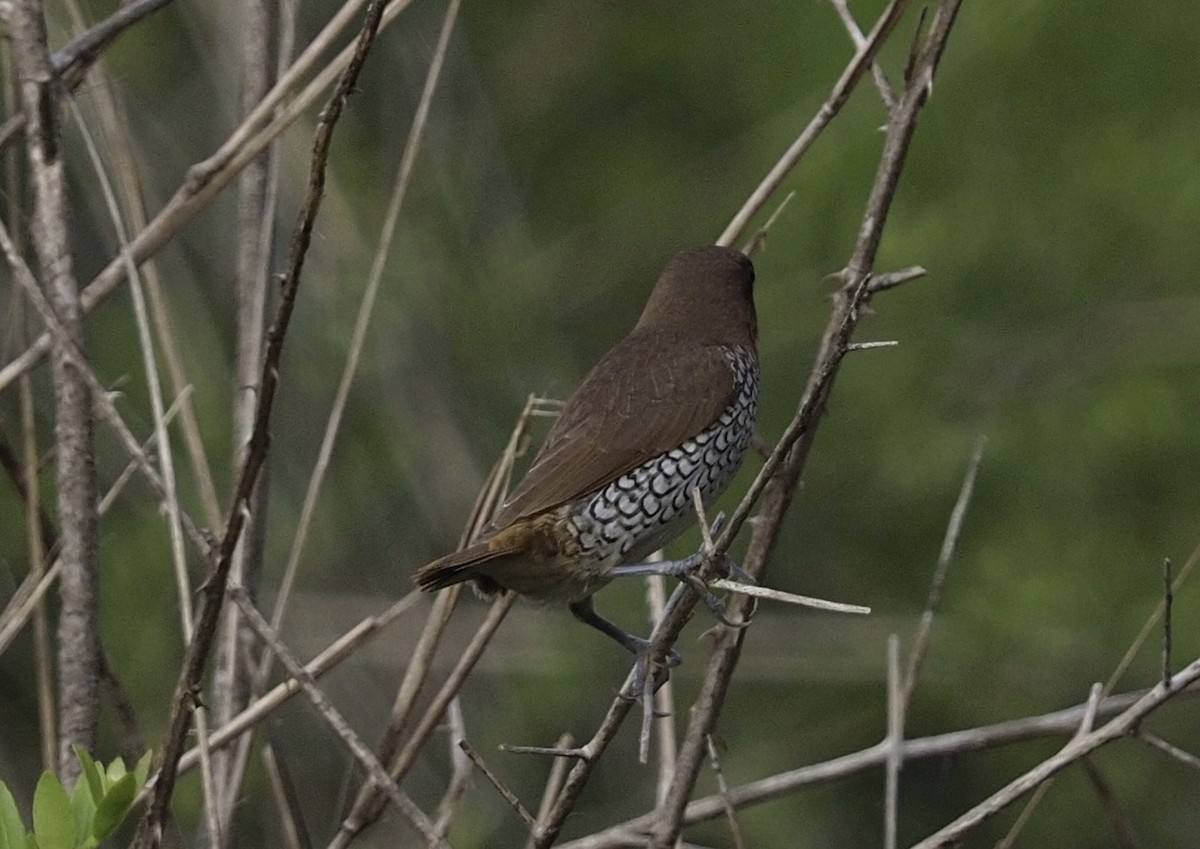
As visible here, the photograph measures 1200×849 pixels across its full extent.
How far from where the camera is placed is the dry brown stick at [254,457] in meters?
2.44

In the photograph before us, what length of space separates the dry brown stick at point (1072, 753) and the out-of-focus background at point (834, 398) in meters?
3.22

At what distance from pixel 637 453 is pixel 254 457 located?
1364mm

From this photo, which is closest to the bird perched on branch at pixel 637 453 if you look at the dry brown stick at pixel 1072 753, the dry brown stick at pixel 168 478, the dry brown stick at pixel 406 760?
the dry brown stick at pixel 406 760

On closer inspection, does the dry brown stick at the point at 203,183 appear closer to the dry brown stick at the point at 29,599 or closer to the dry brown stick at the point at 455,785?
the dry brown stick at the point at 29,599

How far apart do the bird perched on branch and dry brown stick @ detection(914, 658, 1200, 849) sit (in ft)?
3.04

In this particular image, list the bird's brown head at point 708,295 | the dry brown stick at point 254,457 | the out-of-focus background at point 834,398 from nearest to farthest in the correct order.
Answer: the dry brown stick at point 254,457
the bird's brown head at point 708,295
the out-of-focus background at point 834,398

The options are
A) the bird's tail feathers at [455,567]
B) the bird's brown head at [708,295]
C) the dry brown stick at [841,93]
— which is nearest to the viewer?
the dry brown stick at [841,93]

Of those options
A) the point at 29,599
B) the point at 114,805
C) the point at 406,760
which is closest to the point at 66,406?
the point at 29,599

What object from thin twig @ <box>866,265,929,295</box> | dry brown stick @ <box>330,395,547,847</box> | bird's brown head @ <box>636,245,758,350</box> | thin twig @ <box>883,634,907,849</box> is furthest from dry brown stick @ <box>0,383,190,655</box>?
bird's brown head @ <box>636,245,758,350</box>

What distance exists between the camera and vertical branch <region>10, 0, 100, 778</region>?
2906 millimetres

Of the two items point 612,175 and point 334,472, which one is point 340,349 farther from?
point 612,175

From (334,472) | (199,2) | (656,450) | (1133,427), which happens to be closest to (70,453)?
(656,450)

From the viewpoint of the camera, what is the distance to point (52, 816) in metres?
2.61

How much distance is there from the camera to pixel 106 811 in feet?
8.70
